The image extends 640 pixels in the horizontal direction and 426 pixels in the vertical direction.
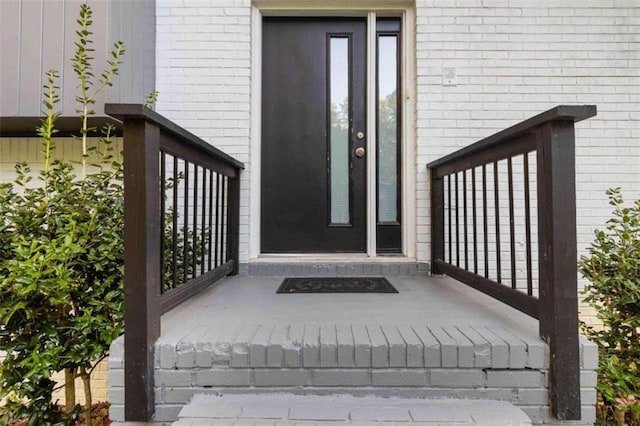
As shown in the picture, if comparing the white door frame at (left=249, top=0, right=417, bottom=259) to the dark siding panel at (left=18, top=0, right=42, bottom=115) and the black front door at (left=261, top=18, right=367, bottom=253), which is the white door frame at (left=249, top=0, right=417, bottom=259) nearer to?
the black front door at (left=261, top=18, right=367, bottom=253)

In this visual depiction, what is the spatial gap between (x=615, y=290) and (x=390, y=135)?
1.70 meters

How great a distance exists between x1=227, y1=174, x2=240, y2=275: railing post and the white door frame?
0.35 ft

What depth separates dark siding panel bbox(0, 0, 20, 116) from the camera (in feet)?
7.03

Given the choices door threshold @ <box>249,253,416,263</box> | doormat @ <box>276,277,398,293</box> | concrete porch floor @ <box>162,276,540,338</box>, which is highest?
door threshold @ <box>249,253,416,263</box>

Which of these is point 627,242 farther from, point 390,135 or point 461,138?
point 390,135

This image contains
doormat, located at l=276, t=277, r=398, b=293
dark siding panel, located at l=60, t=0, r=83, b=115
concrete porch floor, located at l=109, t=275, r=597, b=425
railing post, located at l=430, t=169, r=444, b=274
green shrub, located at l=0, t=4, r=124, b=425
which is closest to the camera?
concrete porch floor, located at l=109, t=275, r=597, b=425

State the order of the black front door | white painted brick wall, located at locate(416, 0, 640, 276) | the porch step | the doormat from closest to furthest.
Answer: the porch step
the doormat
white painted brick wall, located at locate(416, 0, 640, 276)
the black front door

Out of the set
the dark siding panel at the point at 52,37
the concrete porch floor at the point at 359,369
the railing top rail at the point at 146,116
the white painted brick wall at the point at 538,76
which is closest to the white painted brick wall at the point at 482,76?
the white painted brick wall at the point at 538,76

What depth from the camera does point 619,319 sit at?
1.66 meters

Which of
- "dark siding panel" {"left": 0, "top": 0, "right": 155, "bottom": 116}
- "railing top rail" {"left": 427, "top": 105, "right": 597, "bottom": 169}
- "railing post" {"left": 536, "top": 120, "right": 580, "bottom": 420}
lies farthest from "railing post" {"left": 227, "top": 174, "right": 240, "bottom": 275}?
"railing post" {"left": 536, "top": 120, "right": 580, "bottom": 420}

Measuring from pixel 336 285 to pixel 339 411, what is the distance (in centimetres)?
106

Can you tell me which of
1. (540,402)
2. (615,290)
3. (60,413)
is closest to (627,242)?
(615,290)

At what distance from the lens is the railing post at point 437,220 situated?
7.98 feet

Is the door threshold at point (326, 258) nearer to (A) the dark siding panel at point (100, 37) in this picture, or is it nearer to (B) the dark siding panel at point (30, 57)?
(A) the dark siding panel at point (100, 37)
